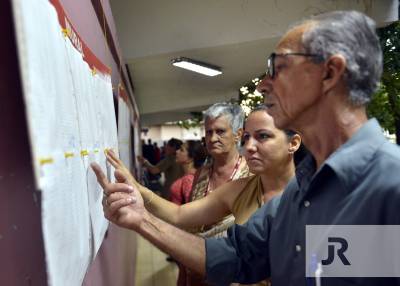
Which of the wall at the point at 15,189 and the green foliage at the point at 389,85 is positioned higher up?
the green foliage at the point at 389,85

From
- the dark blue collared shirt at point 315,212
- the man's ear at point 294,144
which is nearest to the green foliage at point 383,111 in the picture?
the man's ear at point 294,144

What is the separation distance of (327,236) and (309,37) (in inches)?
18.7

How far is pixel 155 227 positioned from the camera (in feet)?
3.76

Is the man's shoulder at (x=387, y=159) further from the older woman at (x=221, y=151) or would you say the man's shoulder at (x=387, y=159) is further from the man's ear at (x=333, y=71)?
the older woman at (x=221, y=151)

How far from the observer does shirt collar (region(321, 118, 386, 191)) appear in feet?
2.80

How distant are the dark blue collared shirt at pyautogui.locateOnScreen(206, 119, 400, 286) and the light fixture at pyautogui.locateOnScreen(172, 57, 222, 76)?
295 centimetres

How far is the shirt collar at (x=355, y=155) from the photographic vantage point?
85 centimetres

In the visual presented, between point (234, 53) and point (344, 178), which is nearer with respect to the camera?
point (344, 178)

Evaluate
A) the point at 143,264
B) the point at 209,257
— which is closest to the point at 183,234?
the point at 209,257

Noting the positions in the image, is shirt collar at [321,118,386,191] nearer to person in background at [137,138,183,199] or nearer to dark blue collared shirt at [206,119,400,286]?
dark blue collared shirt at [206,119,400,286]

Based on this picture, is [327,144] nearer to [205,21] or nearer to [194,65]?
[205,21]

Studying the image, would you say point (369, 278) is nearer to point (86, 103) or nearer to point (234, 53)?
point (86, 103)

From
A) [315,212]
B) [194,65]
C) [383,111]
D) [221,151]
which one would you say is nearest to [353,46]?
[315,212]

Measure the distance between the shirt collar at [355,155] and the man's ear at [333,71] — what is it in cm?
12
